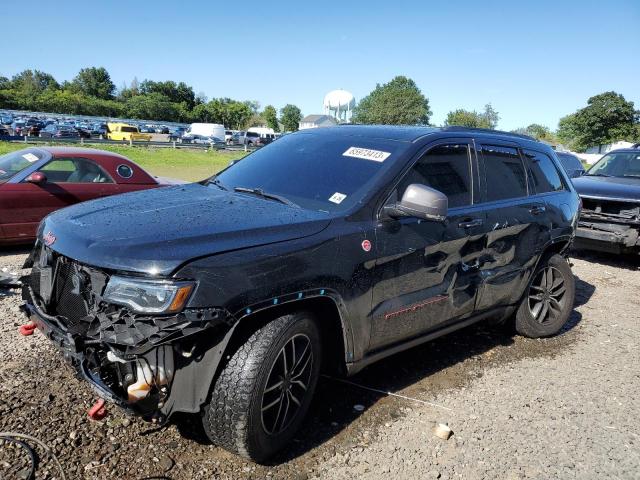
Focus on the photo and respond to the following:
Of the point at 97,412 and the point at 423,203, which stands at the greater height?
the point at 423,203

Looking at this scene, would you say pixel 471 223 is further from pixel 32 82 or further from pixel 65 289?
pixel 32 82

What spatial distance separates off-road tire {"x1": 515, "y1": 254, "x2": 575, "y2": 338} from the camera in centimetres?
479

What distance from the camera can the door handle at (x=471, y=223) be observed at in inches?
146

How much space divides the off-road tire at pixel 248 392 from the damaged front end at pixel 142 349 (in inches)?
4.1

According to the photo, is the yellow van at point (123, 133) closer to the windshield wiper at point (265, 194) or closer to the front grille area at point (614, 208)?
the front grille area at point (614, 208)

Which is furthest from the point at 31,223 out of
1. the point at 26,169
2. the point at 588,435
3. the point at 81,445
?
the point at 588,435

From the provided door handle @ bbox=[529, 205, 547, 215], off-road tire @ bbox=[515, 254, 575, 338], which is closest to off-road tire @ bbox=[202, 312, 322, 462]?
door handle @ bbox=[529, 205, 547, 215]

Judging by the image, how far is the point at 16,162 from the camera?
7.27 meters

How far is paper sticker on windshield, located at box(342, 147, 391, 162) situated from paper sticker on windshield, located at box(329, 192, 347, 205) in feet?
1.32

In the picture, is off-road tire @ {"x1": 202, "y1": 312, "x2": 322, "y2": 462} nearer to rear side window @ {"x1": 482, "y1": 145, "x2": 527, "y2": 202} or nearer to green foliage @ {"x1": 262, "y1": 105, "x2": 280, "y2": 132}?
rear side window @ {"x1": 482, "y1": 145, "x2": 527, "y2": 202}

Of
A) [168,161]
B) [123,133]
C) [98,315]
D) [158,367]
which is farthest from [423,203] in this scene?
[123,133]

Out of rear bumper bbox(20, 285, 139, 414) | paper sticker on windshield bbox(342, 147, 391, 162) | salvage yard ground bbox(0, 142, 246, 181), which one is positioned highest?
paper sticker on windshield bbox(342, 147, 391, 162)

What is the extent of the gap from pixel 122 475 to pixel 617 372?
398 centimetres

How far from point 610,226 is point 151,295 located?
7813 mm
